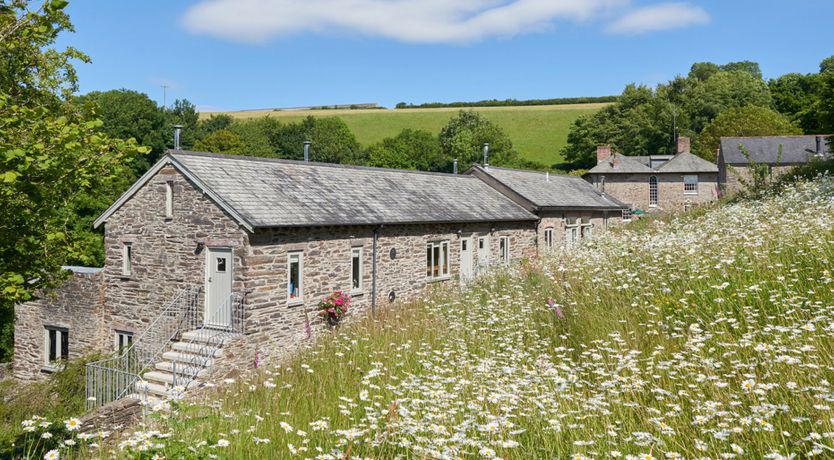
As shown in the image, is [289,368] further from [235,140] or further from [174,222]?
[235,140]

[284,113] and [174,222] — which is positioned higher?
[284,113]

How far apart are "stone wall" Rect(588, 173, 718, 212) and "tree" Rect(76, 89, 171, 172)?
130 ft

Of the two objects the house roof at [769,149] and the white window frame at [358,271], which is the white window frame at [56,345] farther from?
the house roof at [769,149]

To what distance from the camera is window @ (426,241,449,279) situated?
21.8 metres

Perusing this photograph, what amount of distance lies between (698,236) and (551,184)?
21.9 metres

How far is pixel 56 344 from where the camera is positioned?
20.6 m

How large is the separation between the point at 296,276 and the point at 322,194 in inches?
137

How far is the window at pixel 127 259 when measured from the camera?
60.5 feet

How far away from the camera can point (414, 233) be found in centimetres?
2097

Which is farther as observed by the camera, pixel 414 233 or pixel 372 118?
pixel 372 118

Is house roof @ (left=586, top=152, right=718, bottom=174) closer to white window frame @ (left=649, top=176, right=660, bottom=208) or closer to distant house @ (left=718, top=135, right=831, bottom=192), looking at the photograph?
white window frame @ (left=649, top=176, right=660, bottom=208)

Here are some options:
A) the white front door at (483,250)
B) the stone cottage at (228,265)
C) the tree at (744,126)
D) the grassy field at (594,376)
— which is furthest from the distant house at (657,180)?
the grassy field at (594,376)

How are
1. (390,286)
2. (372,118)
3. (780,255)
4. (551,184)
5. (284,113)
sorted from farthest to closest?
1. (284,113)
2. (372,118)
3. (551,184)
4. (390,286)
5. (780,255)

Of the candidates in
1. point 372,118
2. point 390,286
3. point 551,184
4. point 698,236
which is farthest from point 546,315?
point 372,118
